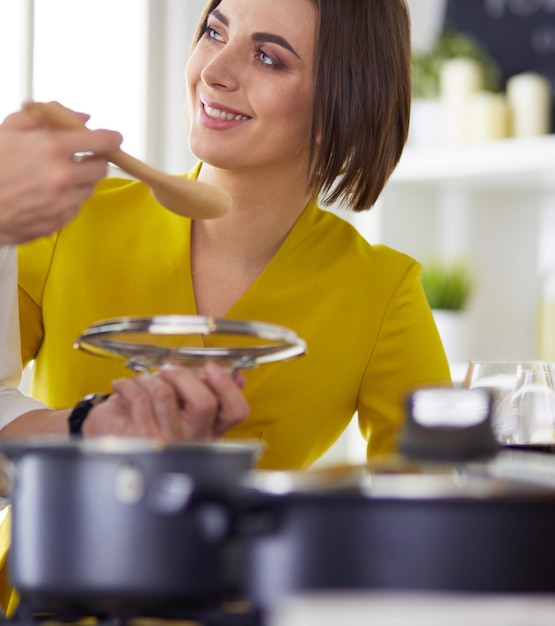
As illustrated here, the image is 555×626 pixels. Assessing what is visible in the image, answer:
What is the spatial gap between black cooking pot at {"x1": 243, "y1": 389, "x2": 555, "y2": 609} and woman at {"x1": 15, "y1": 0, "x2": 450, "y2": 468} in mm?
934

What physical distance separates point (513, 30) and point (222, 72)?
6.54ft

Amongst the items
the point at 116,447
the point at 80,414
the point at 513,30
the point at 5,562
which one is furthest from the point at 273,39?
the point at 513,30

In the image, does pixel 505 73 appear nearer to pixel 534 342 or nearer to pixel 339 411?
pixel 534 342

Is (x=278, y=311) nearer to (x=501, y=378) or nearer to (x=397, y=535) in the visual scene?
(x=501, y=378)

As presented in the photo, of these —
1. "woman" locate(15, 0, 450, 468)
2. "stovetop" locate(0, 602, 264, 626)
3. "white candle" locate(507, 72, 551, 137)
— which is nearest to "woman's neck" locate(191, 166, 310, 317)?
"woman" locate(15, 0, 450, 468)

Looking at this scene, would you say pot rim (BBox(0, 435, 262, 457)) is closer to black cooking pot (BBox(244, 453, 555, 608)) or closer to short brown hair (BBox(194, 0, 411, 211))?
black cooking pot (BBox(244, 453, 555, 608))

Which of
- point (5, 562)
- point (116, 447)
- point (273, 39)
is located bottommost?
point (5, 562)

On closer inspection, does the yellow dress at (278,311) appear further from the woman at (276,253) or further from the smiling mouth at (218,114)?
the smiling mouth at (218,114)

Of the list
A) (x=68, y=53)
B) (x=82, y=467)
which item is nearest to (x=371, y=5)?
(x=82, y=467)

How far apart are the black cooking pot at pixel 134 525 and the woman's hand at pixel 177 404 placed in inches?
14.0

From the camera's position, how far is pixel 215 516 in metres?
0.53

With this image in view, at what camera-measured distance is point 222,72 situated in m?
1.42

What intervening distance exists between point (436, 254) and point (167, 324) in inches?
97.6

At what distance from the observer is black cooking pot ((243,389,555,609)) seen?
484mm
